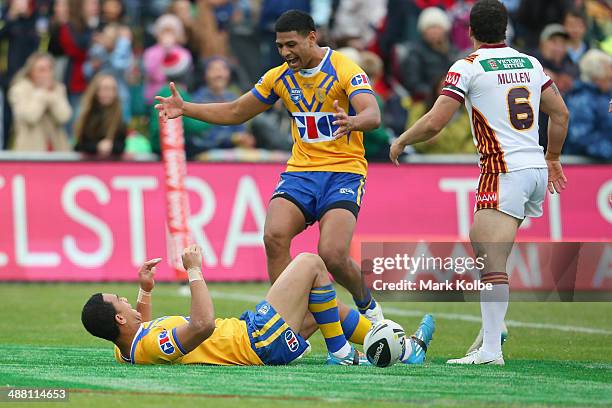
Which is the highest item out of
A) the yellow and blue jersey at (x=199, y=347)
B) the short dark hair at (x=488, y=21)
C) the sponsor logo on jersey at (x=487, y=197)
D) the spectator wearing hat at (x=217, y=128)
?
the short dark hair at (x=488, y=21)

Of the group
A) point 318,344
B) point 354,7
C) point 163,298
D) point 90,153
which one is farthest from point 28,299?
point 354,7

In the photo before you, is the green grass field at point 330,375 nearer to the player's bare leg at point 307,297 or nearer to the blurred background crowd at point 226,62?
the player's bare leg at point 307,297

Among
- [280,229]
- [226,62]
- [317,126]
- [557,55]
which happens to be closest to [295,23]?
[317,126]

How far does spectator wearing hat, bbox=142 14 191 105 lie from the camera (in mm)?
20047

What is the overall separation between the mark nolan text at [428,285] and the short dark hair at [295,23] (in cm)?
206

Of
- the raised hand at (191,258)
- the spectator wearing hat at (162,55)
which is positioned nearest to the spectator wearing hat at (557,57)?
the spectator wearing hat at (162,55)

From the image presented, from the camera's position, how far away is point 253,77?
21.5 metres

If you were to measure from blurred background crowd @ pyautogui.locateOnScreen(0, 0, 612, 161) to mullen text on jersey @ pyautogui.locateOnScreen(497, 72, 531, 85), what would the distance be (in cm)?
740

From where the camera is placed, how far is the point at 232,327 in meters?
9.63

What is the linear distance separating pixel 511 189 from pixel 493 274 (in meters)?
0.65

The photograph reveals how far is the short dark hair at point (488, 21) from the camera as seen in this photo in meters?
10.3

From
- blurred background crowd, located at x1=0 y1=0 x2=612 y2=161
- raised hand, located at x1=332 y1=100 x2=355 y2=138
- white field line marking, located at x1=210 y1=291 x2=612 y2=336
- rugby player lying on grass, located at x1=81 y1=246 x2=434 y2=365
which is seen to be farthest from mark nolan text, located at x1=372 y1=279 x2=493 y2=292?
blurred background crowd, located at x1=0 y1=0 x2=612 y2=161

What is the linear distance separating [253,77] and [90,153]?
4.06m

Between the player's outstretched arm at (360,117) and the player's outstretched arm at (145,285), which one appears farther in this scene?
the player's outstretched arm at (360,117)
